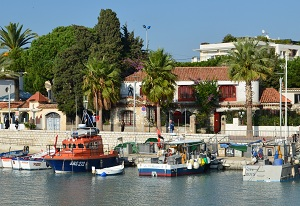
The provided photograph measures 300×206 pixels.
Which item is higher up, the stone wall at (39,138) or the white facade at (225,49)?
the white facade at (225,49)

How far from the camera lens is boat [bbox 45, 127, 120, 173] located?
5859 centimetres

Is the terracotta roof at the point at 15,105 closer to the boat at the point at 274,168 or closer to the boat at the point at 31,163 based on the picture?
the boat at the point at 31,163

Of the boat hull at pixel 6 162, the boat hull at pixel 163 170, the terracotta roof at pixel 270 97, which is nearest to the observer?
the boat hull at pixel 163 170

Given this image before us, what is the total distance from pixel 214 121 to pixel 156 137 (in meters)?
8.96

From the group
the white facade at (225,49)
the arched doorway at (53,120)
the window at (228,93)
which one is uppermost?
the white facade at (225,49)

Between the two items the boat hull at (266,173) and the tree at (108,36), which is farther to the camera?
the tree at (108,36)

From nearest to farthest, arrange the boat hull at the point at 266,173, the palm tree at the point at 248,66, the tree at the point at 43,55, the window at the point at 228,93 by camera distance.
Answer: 1. the boat hull at the point at 266,173
2. the palm tree at the point at 248,66
3. the window at the point at 228,93
4. the tree at the point at 43,55

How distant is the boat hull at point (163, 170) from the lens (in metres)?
55.2

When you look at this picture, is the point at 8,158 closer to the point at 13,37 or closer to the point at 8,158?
the point at 8,158

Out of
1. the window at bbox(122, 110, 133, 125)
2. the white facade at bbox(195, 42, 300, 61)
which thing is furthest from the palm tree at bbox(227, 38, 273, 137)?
the white facade at bbox(195, 42, 300, 61)

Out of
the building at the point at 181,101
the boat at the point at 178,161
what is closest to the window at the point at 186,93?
the building at the point at 181,101

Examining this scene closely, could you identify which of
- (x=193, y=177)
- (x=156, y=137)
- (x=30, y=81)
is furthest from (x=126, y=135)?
(x=30, y=81)

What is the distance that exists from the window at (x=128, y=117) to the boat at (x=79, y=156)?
55.4ft

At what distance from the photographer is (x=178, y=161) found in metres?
56.3
